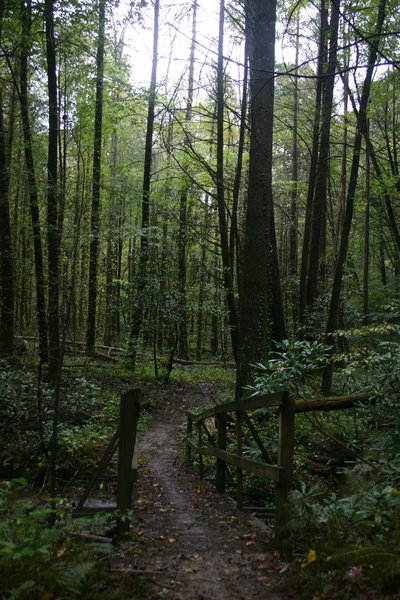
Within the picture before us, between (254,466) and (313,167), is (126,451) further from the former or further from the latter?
(313,167)

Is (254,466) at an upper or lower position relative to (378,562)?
lower

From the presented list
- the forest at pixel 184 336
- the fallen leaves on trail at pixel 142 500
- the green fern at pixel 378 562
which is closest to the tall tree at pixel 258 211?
the forest at pixel 184 336

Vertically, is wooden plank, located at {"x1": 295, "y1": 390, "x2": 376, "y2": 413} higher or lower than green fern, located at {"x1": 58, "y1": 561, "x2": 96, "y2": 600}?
lower

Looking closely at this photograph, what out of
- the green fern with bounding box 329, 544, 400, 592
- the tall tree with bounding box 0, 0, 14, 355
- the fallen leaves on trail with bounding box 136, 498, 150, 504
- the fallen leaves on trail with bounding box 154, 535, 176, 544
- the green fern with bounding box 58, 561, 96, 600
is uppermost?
the tall tree with bounding box 0, 0, 14, 355

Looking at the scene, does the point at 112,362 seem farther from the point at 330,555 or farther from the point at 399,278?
the point at 330,555

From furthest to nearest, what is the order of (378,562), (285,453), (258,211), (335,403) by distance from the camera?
(258,211) → (335,403) → (285,453) → (378,562)

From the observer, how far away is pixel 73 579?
262 centimetres

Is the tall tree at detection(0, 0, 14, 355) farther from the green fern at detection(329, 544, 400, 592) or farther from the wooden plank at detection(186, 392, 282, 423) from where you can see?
the green fern at detection(329, 544, 400, 592)

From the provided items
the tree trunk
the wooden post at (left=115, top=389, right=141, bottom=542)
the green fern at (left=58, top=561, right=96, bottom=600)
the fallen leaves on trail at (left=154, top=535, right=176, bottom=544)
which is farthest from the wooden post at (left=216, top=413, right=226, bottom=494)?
the tree trunk

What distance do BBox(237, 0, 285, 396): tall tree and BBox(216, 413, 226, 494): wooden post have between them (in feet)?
7.60

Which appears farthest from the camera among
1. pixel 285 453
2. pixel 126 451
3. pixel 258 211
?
pixel 258 211

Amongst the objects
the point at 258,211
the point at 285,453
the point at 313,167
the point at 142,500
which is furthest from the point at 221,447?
the point at 313,167

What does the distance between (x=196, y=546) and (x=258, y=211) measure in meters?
6.32

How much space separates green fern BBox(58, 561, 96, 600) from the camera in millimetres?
2582
